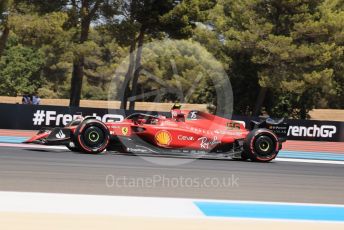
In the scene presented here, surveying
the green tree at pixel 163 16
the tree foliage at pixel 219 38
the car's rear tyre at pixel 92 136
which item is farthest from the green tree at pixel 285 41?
the car's rear tyre at pixel 92 136

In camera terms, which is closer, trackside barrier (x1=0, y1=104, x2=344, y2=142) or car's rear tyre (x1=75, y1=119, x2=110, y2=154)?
car's rear tyre (x1=75, y1=119, x2=110, y2=154)

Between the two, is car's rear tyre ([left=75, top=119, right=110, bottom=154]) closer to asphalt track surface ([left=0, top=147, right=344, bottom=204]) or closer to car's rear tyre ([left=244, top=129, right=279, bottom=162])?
asphalt track surface ([left=0, top=147, right=344, bottom=204])

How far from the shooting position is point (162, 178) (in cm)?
1056

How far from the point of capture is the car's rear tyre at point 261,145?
14688mm

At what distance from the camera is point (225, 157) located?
15.9m

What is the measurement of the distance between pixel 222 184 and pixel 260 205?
6.61 feet

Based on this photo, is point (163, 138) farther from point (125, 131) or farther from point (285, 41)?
point (285, 41)

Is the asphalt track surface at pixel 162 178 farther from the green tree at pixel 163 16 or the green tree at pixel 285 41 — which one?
the green tree at pixel 285 41

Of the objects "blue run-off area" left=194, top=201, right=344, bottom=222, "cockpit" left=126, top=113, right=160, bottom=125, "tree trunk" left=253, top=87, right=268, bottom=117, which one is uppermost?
"tree trunk" left=253, top=87, right=268, bottom=117

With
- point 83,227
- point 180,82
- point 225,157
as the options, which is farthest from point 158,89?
point 83,227

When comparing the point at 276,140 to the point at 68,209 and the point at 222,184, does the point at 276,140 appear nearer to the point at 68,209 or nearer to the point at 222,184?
the point at 222,184

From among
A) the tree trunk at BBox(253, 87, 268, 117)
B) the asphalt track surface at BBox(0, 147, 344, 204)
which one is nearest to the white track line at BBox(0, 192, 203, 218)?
the asphalt track surface at BBox(0, 147, 344, 204)

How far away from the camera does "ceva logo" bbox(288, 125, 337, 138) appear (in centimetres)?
2691

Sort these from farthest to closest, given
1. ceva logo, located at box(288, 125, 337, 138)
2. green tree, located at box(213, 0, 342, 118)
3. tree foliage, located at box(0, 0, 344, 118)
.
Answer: green tree, located at box(213, 0, 342, 118), tree foliage, located at box(0, 0, 344, 118), ceva logo, located at box(288, 125, 337, 138)
